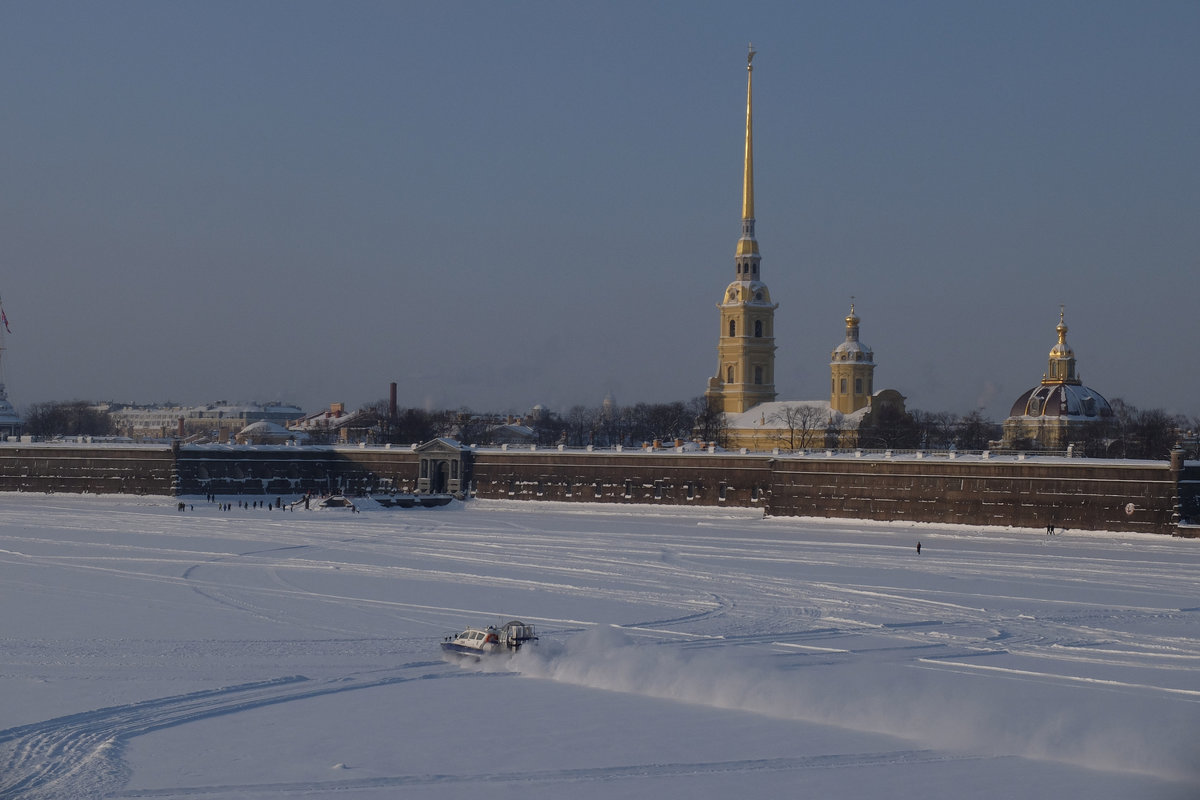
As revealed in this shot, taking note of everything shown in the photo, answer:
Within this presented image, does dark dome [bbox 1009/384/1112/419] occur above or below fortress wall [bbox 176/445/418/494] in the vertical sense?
above

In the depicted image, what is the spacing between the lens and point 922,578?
1721 inches

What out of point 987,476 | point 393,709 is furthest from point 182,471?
point 393,709

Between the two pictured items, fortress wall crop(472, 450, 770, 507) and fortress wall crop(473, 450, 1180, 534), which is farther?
fortress wall crop(472, 450, 770, 507)

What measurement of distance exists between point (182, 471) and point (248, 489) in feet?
13.9

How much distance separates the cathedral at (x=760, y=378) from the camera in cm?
11200

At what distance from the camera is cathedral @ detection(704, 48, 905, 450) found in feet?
367

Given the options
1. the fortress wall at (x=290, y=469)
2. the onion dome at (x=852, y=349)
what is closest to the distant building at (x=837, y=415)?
the onion dome at (x=852, y=349)

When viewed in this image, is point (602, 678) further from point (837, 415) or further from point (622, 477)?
point (837, 415)

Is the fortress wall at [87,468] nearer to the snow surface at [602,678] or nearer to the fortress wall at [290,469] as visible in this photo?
the fortress wall at [290,469]

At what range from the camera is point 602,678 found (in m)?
27.2

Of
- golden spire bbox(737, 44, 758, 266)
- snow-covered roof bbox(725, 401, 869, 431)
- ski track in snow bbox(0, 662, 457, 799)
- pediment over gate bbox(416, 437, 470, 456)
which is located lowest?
ski track in snow bbox(0, 662, 457, 799)

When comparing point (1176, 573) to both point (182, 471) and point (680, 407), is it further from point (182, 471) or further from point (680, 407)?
point (680, 407)

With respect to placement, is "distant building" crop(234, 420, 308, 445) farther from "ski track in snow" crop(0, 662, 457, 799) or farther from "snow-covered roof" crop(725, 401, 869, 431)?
"ski track in snow" crop(0, 662, 457, 799)

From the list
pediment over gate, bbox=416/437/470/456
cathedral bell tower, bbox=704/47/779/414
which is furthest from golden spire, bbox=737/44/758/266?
pediment over gate, bbox=416/437/470/456
